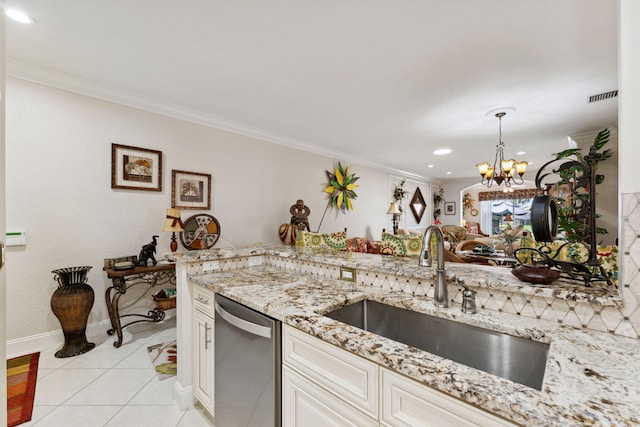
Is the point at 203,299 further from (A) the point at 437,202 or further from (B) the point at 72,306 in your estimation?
(A) the point at 437,202

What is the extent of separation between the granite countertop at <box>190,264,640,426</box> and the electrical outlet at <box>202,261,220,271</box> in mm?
495

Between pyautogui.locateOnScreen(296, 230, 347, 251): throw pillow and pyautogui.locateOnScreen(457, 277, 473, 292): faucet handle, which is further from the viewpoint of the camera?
pyautogui.locateOnScreen(296, 230, 347, 251): throw pillow

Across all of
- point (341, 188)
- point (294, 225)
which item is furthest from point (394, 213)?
point (294, 225)

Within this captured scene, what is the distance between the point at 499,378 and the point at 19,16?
314cm

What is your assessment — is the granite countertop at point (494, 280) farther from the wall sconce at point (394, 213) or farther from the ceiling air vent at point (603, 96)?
the wall sconce at point (394, 213)

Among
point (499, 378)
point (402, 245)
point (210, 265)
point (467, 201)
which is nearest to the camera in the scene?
point (499, 378)

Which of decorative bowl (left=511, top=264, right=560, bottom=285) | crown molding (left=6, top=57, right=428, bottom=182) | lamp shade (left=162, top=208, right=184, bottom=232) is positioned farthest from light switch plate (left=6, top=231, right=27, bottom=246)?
decorative bowl (left=511, top=264, right=560, bottom=285)

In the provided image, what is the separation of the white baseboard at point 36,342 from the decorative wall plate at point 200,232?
117cm

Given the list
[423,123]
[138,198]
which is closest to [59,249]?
[138,198]

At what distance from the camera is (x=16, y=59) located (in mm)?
2223

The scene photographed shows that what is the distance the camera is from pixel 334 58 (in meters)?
2.13

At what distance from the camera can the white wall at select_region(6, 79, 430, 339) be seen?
7.52 feet

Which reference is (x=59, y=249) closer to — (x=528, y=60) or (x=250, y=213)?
(x=250, y=213)

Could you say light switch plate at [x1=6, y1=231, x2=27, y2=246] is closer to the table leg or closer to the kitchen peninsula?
the table leg
